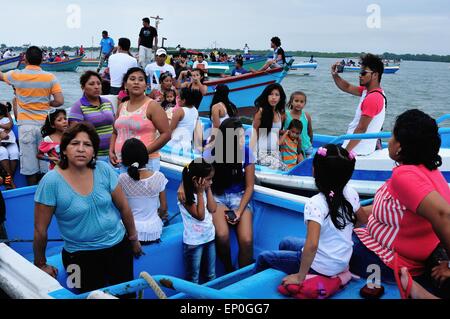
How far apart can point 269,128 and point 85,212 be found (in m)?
2.92

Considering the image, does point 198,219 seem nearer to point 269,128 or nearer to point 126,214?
point 126,214

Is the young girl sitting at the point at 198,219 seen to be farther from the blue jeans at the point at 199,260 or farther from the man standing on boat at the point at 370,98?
the man standing on boat at the point at 370,98

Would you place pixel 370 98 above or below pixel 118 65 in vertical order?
below

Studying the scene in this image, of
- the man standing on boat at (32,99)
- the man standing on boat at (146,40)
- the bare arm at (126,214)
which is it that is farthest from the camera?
the man standing on boat at (146,40)

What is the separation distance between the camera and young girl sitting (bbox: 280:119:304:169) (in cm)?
488

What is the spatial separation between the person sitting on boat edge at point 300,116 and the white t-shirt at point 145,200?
7.47 ft

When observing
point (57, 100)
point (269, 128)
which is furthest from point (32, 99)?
point (269, 128)

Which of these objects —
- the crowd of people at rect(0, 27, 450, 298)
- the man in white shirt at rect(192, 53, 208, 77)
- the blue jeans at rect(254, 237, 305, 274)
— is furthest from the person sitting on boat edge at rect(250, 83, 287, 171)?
the man in white shirt at rect(192, 53, 208, 77)

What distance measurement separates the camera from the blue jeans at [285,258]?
96.4 inches

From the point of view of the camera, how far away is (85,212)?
94.2 inches

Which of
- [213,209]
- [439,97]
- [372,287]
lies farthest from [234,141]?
[439,97]

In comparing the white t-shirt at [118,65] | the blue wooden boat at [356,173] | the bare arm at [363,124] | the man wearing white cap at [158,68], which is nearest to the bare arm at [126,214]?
the blue wooden boat at [356,173]

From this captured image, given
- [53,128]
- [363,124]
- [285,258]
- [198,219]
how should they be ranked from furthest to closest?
[363,124]
[53,128]
[198,219]
[285,258]

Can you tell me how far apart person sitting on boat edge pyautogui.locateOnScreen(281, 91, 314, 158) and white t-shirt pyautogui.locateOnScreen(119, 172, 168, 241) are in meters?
2.28
